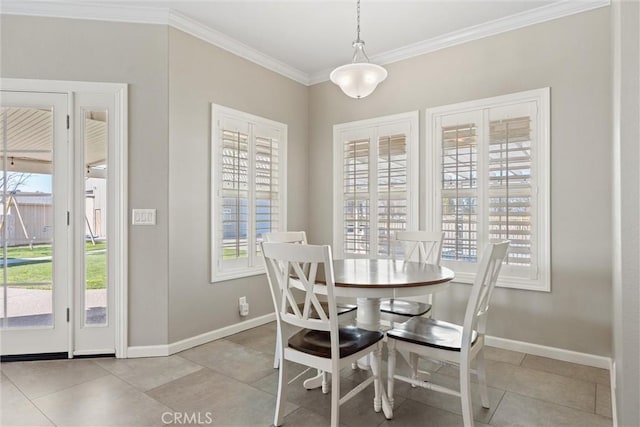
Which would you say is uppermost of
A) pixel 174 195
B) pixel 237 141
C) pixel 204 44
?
pixel 204 44

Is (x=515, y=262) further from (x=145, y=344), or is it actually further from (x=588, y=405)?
(x=145, y=344)

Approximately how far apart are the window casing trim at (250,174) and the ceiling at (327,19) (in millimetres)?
655

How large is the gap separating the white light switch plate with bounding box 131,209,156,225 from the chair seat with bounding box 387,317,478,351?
2.10 meters

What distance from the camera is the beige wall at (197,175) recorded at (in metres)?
3.06

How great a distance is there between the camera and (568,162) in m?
2.85

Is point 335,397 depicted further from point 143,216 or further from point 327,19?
point 327,19

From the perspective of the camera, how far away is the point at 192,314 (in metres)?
3.20

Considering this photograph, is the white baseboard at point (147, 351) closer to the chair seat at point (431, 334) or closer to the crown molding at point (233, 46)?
the chair seat at point (431, 334)

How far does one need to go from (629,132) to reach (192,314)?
3.19 metres

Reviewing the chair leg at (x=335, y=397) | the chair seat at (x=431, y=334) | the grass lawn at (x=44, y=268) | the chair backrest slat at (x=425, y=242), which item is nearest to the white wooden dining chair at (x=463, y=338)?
the chair seat at (x=431, y=334)

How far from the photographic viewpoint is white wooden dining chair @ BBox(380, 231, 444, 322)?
8.53 ft

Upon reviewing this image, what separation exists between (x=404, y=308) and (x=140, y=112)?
2641 mm

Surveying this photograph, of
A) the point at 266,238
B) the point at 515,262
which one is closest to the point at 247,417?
the point at 266,238

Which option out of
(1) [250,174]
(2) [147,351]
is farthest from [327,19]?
(2) [147,351]
